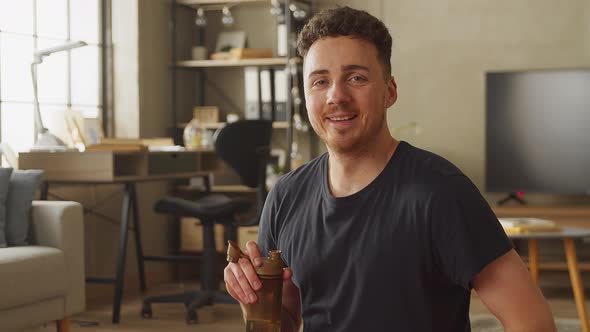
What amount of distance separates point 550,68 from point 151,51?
2433 millimetres

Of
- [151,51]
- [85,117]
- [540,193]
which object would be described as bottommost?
[540,193]

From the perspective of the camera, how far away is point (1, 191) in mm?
3744

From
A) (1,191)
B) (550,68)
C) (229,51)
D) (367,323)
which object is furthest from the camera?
(229,51)

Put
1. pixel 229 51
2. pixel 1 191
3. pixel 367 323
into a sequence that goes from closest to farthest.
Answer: pixel 367 323 → pixel 1 191 → pixel 229 51

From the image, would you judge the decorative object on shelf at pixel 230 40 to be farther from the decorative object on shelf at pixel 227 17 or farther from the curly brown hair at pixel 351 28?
the curly brown hair at pixel 351 28

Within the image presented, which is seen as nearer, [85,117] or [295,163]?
[85,117]

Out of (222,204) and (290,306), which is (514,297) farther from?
(222,204)

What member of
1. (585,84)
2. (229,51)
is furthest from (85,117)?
(585,84)

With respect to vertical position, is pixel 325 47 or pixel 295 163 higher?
pixel 325 47

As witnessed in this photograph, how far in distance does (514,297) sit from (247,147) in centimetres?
349

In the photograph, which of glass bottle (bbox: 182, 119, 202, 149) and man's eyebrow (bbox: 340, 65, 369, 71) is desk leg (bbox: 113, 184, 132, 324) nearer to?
glass bottle (bbox: 182, 119, 202, 149)

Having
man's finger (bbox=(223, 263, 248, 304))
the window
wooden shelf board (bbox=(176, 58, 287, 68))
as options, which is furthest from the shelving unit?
man's finger (bbox=(223, 263, 248, 304))

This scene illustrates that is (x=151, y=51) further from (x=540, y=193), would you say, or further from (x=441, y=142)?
(x=540, y=193)

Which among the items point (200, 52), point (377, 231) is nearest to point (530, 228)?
point (200, 52)
